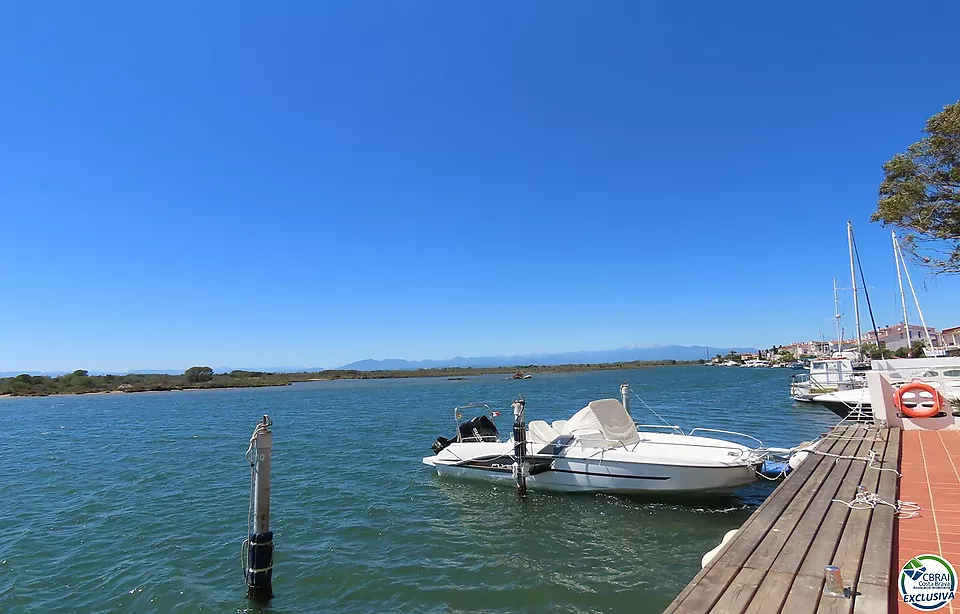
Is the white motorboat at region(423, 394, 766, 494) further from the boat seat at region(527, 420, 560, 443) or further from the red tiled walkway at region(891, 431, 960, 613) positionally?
the red tiled walkway at region(891, 431, 960, 613)

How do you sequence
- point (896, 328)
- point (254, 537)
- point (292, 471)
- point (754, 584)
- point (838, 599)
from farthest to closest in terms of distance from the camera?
point (896, 328) → point (292, 471) → point (254, 537) → point (754, 584) → point (838, 599)

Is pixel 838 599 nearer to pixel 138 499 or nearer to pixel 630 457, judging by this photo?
pixel 630 457

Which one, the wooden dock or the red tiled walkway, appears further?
the red tiled walkway

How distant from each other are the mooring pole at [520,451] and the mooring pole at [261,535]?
7.02m

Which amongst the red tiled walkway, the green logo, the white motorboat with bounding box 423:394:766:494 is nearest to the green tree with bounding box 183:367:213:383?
the white motorboat with bounding box 423:394:766:494

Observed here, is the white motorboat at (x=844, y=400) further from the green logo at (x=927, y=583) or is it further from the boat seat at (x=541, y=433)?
the green logo at (x=927, y=583)

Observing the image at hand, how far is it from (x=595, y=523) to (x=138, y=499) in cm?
1367

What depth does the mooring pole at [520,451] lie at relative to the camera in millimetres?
13281

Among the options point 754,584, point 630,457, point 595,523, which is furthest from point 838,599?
point 630,457

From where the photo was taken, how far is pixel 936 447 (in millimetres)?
10172

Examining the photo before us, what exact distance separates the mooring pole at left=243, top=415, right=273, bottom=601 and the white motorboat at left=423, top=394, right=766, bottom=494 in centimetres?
719

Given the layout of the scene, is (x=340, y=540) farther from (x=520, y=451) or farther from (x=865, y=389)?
(x=865, y=389)

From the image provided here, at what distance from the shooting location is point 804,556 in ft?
16.6

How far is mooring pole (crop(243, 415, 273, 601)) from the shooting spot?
7.78 metres
